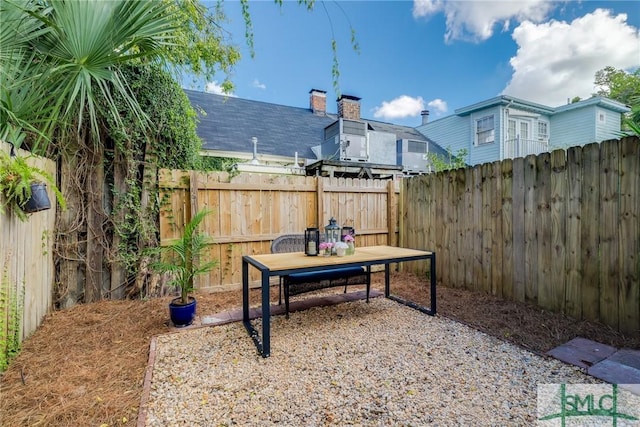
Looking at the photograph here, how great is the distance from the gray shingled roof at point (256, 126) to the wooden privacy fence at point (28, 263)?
19.9 feet

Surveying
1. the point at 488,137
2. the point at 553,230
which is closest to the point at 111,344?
the point at 553,230

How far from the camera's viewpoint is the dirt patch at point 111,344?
165cm

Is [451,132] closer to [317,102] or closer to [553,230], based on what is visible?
[317,102]

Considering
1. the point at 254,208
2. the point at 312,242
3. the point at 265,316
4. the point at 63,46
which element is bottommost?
the point at 265,316

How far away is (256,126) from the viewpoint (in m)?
10.2

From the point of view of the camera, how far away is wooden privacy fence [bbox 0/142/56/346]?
6.53 feet

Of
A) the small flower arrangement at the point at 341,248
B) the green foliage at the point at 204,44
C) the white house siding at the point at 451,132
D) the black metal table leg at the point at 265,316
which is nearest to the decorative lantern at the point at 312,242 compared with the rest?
the small flower arrangement at the point at 341,248

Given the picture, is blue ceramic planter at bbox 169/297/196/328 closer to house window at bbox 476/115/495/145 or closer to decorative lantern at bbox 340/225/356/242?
decorative lantern at bbox 340/225/356/242

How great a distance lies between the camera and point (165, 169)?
366cm

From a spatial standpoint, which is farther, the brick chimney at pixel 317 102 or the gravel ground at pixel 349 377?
the brick chimney at pixel 317 102

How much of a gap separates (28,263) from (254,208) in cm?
237

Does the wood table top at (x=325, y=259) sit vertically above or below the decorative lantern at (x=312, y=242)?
below

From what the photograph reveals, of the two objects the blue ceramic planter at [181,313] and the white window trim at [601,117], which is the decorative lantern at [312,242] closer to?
the blue ceramic planter at [181,313]

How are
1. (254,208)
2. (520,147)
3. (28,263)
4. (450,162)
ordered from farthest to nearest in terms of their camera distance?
(520,147)
(450,162)
(254,208)
(28,263)
